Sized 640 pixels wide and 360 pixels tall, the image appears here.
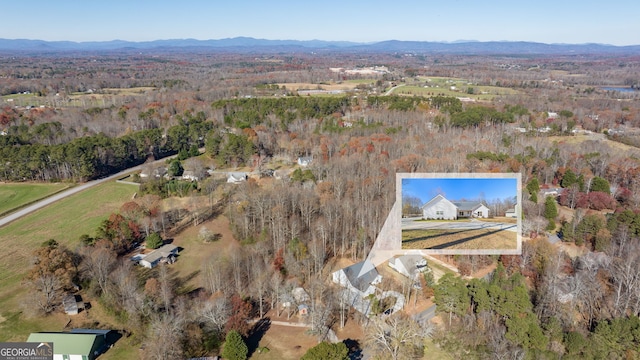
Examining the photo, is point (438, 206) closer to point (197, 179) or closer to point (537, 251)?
A: point (537, 251)

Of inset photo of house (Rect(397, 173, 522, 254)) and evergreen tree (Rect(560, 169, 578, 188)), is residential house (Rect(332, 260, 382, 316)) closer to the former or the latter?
inset photo of house (Rect(397, 173, 522, 254))

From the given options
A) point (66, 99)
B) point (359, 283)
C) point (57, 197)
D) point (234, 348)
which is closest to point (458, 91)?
point (359, 283)

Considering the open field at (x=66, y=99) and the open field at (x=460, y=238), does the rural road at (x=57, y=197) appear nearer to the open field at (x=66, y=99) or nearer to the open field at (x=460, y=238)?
the open field at (x=460, y=238)

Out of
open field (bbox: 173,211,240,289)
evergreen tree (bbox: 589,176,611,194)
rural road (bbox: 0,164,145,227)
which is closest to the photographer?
open field (bbox: 173,211,240,289)

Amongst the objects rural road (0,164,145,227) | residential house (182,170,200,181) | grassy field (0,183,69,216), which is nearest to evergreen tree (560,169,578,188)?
residential house (182,170,200,181)

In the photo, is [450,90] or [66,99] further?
[450,90]

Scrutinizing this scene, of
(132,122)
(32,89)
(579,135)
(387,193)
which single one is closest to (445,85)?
(579,135)

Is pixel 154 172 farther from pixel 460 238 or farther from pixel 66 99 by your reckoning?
pixel 66 99
